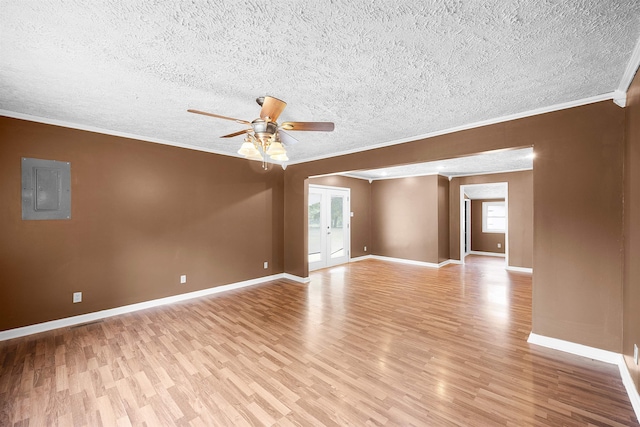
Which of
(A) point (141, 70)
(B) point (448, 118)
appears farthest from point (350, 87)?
(A) point (141, 70)

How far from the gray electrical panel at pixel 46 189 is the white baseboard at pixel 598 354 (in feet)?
19.4

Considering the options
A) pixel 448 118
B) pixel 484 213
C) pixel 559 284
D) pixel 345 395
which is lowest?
pixel 345 395

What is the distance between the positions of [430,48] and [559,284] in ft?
9.09

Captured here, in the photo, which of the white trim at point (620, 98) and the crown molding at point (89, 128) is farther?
the crown molding at point (89, 128)

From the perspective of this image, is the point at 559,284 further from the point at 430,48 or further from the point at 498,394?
the point at 430,48

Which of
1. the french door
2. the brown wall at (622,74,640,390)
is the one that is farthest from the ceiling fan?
the french door

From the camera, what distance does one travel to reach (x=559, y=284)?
8.84 ft

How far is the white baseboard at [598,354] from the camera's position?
197 centimetres

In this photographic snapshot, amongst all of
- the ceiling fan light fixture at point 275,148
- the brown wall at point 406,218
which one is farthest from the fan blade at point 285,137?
the brown wall at point 406,218

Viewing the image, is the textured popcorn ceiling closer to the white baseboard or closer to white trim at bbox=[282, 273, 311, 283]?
the white baseboard

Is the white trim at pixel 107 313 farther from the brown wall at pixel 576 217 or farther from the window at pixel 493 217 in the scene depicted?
the window at pixel 493 217

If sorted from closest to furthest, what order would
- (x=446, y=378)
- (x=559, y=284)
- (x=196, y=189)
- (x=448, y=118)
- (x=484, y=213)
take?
(x=446, y=378) → (x=559, y=284) → (x=448, y=118) → (x=196, y=189) → (x=484, y=213)

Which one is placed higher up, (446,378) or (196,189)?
(196,189)

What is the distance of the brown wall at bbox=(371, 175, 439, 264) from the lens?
22.9ft
